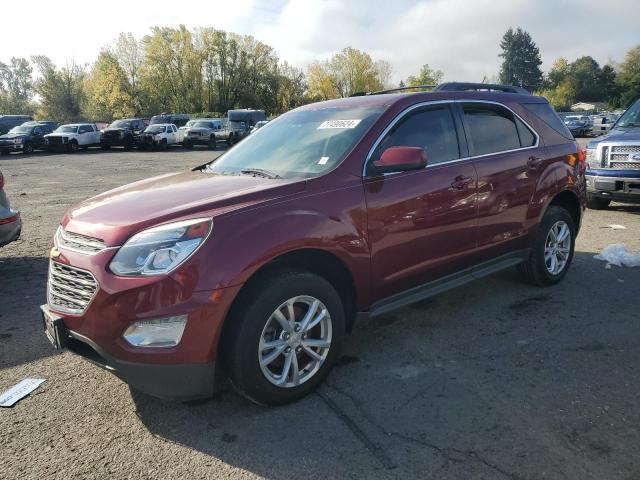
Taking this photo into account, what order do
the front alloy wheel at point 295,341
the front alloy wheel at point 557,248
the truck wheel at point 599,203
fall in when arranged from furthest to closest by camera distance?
1. the truck wheel at point 599,203
2. the front alloy wheel at point 557,248
3. the front alloy wheel at point 295,341

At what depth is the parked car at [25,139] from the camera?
28906mm

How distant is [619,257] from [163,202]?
5110mm

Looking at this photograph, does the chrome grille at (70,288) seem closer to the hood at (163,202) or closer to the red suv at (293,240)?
the red suv at (293,240)

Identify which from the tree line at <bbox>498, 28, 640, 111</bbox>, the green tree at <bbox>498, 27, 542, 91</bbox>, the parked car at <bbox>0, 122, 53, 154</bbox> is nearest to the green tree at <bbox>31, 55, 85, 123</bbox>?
the parked car at <bbox>0, 122, 53, 154</bbox>

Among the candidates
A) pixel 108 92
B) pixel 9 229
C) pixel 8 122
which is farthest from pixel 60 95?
pixel 9 229

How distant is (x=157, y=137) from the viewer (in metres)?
32.0

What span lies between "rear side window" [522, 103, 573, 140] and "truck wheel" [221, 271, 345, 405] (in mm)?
3051

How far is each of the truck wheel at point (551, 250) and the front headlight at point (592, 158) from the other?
402 cm

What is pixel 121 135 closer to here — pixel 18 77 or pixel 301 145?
pixel 301 145

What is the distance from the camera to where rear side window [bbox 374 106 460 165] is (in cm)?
373

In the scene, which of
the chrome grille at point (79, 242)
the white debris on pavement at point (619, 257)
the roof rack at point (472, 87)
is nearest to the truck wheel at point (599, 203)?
the white debris on pavement at point (619, 257)

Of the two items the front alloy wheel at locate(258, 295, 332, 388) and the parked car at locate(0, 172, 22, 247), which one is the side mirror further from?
the parked car at locate(0, 172, 22, 247)

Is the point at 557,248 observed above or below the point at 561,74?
below

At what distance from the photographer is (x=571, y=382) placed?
3.26 m
